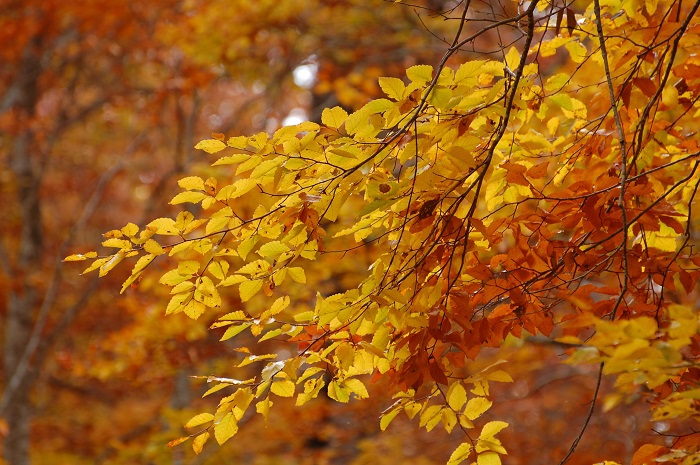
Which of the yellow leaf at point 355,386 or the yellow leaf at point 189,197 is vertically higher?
the yellow leaf at point 189,197

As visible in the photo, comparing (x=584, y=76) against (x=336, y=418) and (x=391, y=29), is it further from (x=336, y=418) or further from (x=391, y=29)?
(x=336, y=418)

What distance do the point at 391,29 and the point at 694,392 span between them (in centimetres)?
653

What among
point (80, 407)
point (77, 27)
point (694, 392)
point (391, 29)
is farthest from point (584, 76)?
point (80, 407)

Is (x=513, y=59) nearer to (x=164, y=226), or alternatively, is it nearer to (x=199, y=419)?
(x=164, y=226)

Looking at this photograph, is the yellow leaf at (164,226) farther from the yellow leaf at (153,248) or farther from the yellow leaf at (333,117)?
the yellow leaf at (333,117)

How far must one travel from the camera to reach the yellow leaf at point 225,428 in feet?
5.26

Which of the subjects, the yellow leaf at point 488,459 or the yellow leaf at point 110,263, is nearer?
the yellow leaf at point 110,263

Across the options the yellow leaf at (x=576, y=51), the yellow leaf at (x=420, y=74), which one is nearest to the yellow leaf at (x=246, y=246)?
the yellow leaf at (x=420, y=74)

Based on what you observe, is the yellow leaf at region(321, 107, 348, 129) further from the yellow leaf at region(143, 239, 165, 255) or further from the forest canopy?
the yellow leaf at region(143, 239, 165, 255)

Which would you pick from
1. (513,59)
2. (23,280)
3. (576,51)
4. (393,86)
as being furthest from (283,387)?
(23,280)

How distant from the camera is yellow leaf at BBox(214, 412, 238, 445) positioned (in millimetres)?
1603

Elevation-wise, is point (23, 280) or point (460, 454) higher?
point (460, 454)

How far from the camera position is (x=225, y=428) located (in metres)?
1.62

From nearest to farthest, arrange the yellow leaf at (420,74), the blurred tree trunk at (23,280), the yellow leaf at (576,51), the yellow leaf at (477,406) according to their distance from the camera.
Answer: the yellow leaf at (420,74), the yellow leaf at (477,406), the yellow leaf at (576,51), the blurred tree trunk at (23,280)
